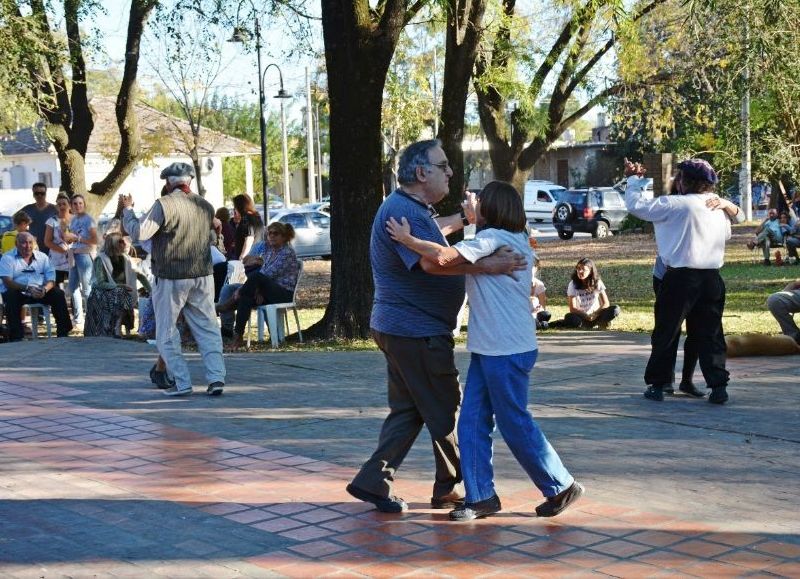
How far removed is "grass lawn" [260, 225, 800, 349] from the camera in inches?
600

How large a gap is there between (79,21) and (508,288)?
53.4 feet

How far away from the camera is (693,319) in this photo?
8.77m

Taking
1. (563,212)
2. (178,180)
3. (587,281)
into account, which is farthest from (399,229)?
(563,212)

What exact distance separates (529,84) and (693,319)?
1486 centimetres

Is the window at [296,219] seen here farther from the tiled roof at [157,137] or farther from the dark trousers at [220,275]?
the dark trousers at [220,275]

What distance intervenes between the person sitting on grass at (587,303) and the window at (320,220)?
2013 centimetres

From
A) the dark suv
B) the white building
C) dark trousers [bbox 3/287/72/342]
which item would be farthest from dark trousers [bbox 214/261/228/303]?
the dark suv

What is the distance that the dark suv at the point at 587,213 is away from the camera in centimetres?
4081

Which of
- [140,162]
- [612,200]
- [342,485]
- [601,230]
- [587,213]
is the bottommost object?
[342,485]

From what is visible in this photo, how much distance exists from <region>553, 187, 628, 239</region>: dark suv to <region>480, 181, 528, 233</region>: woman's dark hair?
116 ft

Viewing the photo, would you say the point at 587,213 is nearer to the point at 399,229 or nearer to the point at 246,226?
the point at 246,226

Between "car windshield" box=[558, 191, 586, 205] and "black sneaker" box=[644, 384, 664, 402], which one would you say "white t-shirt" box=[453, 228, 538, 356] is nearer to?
"black sneaker" box=[644, 384, 664, 402]

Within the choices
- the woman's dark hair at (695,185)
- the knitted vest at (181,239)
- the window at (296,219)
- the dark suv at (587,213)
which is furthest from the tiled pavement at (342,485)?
the dark suv at (587,213)

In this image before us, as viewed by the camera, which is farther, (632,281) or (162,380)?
(632,281)
